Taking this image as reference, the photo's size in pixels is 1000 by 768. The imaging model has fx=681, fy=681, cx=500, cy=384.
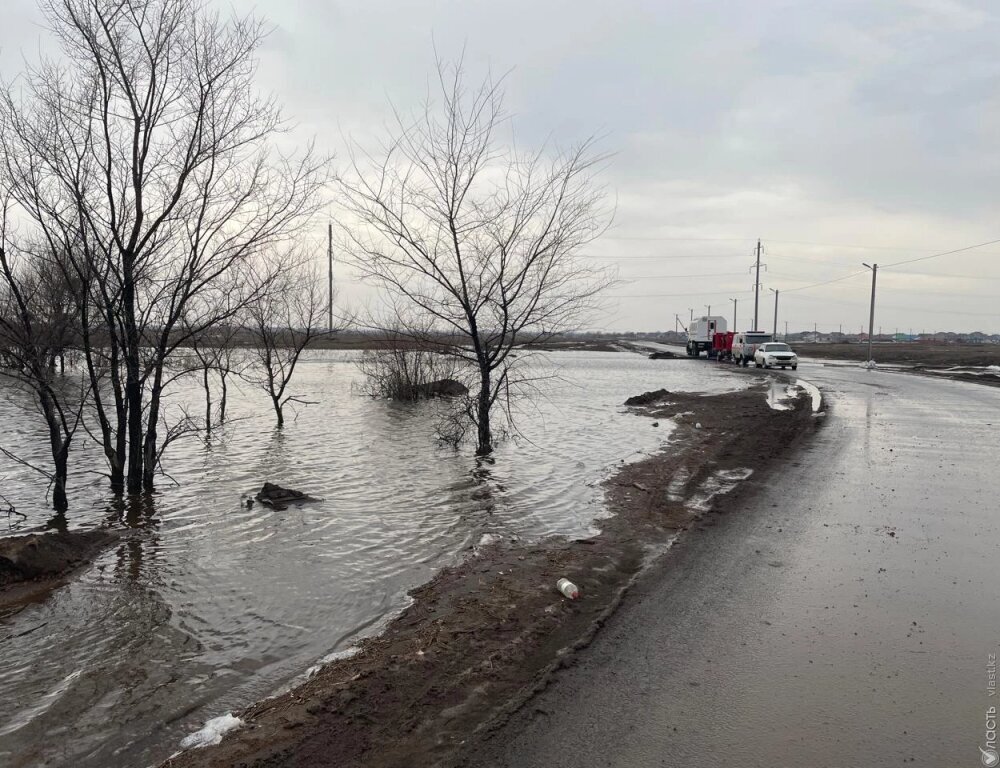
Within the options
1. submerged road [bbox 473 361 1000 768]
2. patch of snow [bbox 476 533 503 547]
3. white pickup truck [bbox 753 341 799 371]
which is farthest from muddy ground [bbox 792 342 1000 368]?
patch of snow [bbox 476 533 503 547]

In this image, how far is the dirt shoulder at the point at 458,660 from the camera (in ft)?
11.8

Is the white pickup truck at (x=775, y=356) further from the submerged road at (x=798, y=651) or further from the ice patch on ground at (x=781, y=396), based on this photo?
the submerged road at (x=798, y=651)

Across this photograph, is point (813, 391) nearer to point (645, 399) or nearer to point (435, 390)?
point (645, 399)

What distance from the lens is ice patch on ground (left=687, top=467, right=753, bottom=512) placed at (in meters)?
8.96

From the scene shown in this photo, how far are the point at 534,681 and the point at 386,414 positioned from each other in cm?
1689

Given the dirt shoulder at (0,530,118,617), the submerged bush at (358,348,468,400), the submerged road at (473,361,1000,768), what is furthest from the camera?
the submerged bush at (358,348,468,400)

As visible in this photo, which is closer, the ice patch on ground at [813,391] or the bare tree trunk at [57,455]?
the bare tree trunk at [57,455]

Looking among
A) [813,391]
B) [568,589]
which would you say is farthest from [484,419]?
[813,391]

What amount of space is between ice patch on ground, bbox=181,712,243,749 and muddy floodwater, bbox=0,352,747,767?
0.13 m

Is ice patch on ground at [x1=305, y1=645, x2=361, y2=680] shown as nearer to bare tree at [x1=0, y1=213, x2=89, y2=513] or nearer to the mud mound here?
the mud mound

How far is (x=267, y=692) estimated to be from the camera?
4.48 m

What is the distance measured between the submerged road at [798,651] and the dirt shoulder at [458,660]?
8.6 inches

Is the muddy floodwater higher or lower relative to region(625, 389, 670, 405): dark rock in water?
lower

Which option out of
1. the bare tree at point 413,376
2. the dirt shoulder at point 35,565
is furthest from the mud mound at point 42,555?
the bare tree at point 413,376
